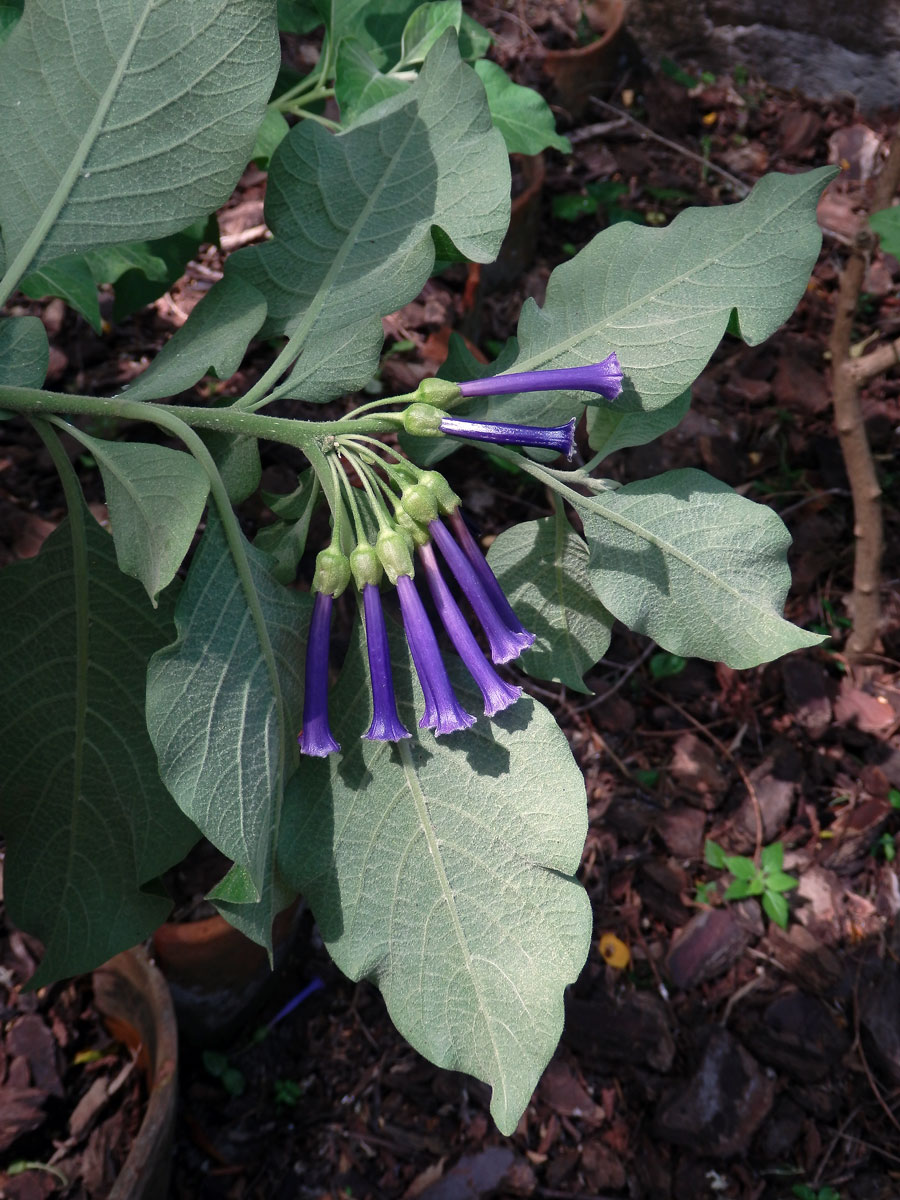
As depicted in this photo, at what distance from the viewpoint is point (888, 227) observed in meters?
1.96

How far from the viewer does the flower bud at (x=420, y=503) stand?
1208 millimetres

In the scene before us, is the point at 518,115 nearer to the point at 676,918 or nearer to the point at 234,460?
the point at 234,460

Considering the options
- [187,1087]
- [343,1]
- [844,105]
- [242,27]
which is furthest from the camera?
[844,105]

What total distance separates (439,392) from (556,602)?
401 millimetres

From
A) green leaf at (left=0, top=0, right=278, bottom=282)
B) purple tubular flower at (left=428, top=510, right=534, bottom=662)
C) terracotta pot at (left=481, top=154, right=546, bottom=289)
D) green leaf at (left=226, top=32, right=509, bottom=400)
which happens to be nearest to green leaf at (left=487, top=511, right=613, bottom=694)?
purple tubular flower at (left=428, top=510, right=534, bottom=662)

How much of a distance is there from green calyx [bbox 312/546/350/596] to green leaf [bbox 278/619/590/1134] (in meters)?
0.16

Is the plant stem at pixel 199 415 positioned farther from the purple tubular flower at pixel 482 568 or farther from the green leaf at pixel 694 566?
the green leaf at pixel 694 566

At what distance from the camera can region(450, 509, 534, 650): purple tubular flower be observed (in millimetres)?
1249

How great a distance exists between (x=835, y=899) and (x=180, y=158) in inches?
90.2

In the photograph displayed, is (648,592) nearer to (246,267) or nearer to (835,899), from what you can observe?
(246,267)

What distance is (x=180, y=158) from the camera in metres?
1.23

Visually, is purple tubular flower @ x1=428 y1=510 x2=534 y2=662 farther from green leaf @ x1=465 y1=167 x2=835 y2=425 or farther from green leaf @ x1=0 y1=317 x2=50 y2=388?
green leaf @ x1=0 y1=317 x2=50 y2=388

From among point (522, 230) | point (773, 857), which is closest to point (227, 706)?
point (773, 857)

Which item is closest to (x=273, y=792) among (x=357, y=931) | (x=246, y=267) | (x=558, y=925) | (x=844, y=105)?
(x=357, y=931)
